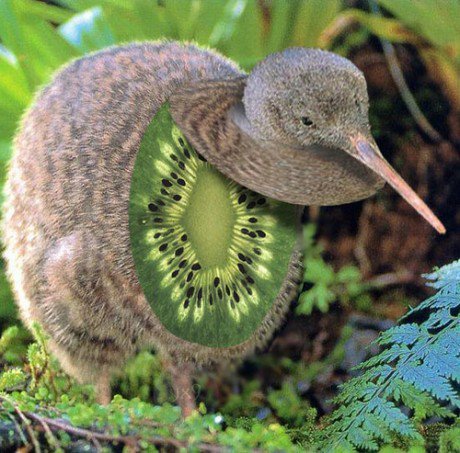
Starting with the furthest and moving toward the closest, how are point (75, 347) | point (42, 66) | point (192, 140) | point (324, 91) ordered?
point (42, 66) < point (75, 347) < point (192, 140) < point (324, 91)

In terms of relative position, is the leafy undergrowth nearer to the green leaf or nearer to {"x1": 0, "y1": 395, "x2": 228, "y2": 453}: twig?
{"x1": 0, "y1": 395, "x2": 228, "y2": 453}: twig

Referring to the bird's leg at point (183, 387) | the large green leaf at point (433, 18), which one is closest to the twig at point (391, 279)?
the large green leaf at point (433, 18)

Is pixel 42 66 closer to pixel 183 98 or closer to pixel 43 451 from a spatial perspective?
pixel 183 98

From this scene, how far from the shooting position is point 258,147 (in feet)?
3.73

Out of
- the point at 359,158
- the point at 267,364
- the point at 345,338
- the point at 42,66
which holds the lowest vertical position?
the point at 267,364

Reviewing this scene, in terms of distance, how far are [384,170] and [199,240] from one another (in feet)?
1.00

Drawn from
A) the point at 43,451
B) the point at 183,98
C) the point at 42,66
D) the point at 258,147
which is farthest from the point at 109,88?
the point at 42,66

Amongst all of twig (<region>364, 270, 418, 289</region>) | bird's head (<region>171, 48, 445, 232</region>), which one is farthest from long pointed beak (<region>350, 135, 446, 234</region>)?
twig (<region>364, 270, 418, 289</region>)

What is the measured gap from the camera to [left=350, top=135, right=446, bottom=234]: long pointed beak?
1.08 metres

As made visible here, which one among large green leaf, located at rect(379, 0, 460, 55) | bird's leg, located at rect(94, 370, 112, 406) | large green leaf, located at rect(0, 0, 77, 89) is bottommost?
bird's leg, located at rect(94, 370, 112, 406)

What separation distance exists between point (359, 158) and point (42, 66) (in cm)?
106

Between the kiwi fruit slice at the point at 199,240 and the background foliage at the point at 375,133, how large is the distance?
0.74 feet

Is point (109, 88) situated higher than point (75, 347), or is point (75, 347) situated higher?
point (109, 88)

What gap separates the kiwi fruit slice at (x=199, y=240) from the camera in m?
1.19
